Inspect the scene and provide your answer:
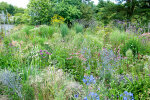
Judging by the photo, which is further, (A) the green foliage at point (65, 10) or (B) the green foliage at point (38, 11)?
(A) the green foliage at point (65, 10)

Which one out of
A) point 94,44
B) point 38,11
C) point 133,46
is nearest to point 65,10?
point 38,11

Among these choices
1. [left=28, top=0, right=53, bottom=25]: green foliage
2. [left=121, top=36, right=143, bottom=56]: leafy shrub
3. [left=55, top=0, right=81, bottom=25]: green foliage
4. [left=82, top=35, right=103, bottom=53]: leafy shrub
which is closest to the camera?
[left=82, top=35, right=103, bottom=53]: leafy shrub

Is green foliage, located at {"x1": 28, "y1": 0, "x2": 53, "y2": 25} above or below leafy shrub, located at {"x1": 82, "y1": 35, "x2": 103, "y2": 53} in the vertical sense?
above

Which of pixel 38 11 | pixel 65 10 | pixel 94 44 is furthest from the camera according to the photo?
pixel 65 10

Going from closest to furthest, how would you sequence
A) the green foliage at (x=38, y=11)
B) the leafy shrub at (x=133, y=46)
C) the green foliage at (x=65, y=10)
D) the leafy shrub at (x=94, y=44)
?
the leafy shrub at (x=94, y=44) → the leafy shrub at (x=133, y=46) → the green foliage at (x=38, y=11) → the green foliage at (x=65, y=10)

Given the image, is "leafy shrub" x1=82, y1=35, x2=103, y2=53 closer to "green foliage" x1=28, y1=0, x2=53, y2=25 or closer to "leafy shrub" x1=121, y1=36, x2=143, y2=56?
"leafy shrub" x1=121, y1=36, x2=143, y2=56

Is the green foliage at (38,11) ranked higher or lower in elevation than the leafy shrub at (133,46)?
higher

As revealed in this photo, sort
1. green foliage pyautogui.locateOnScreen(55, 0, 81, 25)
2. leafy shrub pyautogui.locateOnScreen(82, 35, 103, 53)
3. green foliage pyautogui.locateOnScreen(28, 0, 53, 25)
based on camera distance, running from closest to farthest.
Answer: leafy shrub pyautogui.locateOnScreen(82, 35, 103, 53)
green foliage pyautogui.locateOnScreen(28, 0, 53, 25)
green foliage pyautogui.locateOnScreen(55, 0, 81, 25)

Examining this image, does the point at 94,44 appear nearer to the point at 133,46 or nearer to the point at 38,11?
the point at 133,46

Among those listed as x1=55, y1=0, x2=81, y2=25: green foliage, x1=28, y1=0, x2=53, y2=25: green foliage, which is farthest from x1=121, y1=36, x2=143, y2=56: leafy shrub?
x1=55, y1=0, x2=81, y2=25: green foliage

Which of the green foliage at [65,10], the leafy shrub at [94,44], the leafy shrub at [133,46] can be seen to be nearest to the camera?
the leafy shrub at [94,44]

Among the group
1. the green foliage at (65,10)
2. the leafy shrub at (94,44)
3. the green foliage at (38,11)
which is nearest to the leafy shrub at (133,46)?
the leafy shrub at (94,44)

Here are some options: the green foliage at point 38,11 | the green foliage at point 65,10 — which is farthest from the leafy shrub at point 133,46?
the green foliage at point 65,10

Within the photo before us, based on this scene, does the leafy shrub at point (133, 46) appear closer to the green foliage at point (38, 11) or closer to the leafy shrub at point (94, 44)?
the leafy shrub at point (94, 44)
